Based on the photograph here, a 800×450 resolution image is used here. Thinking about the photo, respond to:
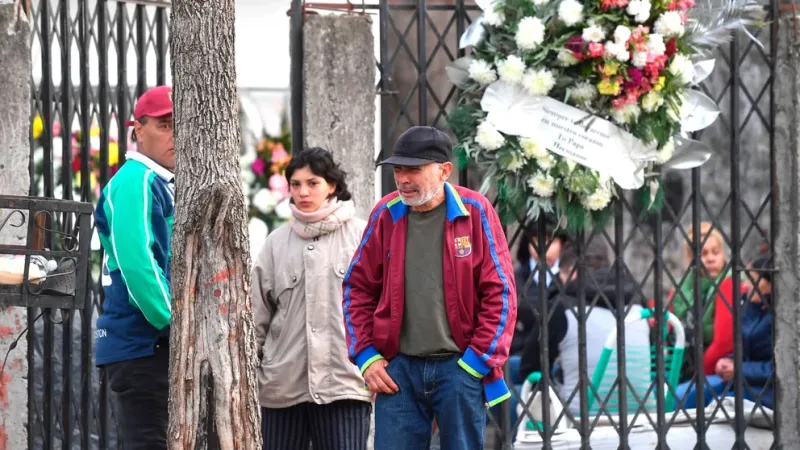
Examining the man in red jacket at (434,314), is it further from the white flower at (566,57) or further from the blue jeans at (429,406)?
the white flower at (566,57)

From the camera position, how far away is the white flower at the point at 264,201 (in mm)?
9328

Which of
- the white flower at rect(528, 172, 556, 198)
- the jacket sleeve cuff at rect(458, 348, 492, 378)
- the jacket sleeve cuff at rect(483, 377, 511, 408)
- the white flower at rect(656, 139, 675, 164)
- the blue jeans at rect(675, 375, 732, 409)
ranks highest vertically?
the white flower at rect(656, 139, 675, 164)

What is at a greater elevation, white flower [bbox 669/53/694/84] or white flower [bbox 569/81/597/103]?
white flower [bbox 669/53/694/84]

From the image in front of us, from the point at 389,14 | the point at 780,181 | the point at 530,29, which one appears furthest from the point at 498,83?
the point at 780,181

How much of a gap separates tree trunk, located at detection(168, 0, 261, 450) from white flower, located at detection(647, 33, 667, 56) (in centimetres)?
239

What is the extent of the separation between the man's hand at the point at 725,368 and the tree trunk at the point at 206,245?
3.26 m

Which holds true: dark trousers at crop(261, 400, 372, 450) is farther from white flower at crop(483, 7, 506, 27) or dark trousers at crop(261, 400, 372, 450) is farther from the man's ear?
white flower at crop(483, 7, 506, 27)

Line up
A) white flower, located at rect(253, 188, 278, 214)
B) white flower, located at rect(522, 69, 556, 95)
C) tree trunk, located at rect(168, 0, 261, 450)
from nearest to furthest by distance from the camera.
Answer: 1. tree trunk, located at rect(168, 0, 261, 450)
2. white flower, located at rect(522, 69, 556, 95)
3. white flower, located at rect(253, 188, 278, 214)

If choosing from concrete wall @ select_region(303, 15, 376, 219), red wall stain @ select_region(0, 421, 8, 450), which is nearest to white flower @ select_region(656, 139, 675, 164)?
concrete wall @ select_region(303, 15, 376, 219)

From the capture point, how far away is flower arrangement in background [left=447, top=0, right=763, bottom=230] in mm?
5500

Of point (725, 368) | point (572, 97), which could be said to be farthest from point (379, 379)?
point (725, 368)

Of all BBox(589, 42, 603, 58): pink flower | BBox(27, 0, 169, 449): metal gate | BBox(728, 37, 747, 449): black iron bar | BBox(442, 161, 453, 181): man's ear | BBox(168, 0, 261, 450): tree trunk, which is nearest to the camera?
BBox(168, 0, 261, 450): tree trunk

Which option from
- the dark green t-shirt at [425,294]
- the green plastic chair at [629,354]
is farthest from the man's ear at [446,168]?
the green plastic chair at [629,354]

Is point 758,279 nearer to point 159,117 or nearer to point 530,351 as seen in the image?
point 530,351
